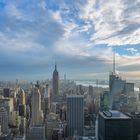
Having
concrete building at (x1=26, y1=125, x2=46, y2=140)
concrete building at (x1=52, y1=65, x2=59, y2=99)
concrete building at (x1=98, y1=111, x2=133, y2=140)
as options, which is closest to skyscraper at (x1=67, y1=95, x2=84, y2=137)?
concrete building at (x1=26, y1=125, x2=46, y2=140)

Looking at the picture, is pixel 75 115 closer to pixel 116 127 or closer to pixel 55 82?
pixel 116 127

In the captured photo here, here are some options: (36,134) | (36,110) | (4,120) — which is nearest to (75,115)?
(36,134)

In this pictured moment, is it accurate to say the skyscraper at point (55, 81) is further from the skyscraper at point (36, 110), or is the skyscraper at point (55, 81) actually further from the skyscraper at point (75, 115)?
the skyscraper at point (75, 115)

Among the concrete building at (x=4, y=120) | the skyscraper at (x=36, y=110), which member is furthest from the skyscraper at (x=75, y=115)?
the concrete building at (x=4, y=120)

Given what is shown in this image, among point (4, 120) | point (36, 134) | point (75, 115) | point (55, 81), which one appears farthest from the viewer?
point (55, 81)

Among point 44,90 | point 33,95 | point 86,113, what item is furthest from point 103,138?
point 44,90

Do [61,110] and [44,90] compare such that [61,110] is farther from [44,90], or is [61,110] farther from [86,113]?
[44,90]

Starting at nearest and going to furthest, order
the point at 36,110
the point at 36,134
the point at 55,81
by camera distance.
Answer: the point at 36,134
the point at 36,110
the point at 55,81
